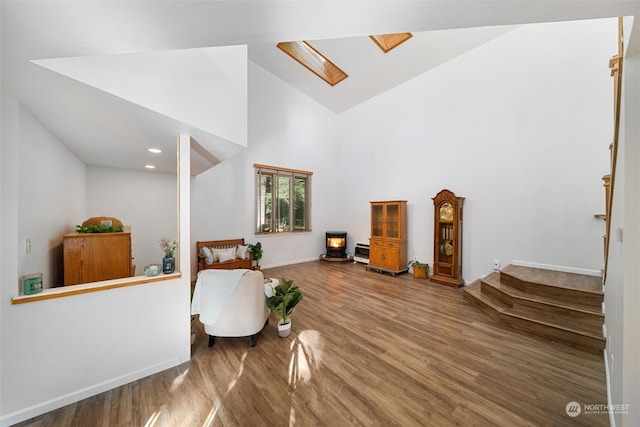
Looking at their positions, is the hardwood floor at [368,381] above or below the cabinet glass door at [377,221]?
below

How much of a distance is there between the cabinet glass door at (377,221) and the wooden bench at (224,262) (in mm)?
3110

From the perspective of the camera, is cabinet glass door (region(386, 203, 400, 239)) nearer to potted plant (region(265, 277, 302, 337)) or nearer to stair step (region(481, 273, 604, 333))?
stair step (region(481, 273, 604, 333))

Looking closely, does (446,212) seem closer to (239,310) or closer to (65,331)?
(239,310)

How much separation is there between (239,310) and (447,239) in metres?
4.18

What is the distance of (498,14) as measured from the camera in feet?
2.76

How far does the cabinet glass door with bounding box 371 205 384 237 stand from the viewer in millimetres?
5578

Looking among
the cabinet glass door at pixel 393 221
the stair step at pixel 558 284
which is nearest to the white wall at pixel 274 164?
the cabinet glass door at pixel 393 221

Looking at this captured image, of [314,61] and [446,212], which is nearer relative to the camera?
[446,212]

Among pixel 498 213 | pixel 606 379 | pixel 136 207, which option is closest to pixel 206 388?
pixel 606 379

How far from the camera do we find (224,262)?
187 inches

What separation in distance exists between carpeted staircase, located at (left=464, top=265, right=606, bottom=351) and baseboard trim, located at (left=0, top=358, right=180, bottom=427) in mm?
3941

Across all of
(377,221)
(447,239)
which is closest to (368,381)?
(447,239)

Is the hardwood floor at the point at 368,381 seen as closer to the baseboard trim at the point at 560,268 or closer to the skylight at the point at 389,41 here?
the baseboard trim at the point at 560,268

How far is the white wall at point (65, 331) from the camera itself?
152 cm
